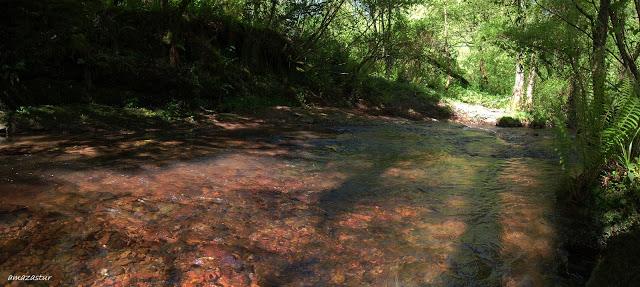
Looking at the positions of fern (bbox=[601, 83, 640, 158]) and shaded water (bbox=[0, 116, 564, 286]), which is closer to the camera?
shaded water (bbox=[0, 116, 564, 286])

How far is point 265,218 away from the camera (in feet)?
13.2

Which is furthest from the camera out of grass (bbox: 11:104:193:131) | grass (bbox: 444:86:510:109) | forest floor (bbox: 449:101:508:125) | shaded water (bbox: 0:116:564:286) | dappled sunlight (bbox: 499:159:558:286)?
grass (bbox: 444:86:510:109)

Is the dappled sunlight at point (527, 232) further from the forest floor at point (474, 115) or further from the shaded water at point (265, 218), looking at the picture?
the forest floor at point (474, 115)

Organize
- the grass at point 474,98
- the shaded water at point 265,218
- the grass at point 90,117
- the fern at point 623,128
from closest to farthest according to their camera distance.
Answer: the shaded water at point 265,218 → the fern at point 623,128 → the grass at point 90,117 → the grass at point 474,98

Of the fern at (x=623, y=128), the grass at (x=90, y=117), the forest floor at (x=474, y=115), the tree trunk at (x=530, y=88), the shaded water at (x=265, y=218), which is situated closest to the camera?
the shaded water at (x=265, y=218)

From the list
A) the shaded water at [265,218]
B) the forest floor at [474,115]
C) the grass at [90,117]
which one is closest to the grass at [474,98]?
the forest floor at [474,115]

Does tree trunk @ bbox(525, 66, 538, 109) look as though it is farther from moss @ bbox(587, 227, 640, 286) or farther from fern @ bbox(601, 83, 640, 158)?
moss @ bbox(587, 227, 640, 286)

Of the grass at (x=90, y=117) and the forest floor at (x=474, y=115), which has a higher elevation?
the forest floor at (x=474, y=115)

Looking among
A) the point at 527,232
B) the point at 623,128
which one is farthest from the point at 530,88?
the point at 527,232

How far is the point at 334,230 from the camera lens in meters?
3.87

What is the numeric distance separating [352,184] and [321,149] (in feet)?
9.14

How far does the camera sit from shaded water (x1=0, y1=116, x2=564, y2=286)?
9.86ft

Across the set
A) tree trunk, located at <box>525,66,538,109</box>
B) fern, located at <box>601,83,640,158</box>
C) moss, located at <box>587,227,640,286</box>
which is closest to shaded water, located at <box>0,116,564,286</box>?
moss, located at <box>587,227,640,286</box>

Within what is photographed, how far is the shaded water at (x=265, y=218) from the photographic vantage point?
3006 millimetres
